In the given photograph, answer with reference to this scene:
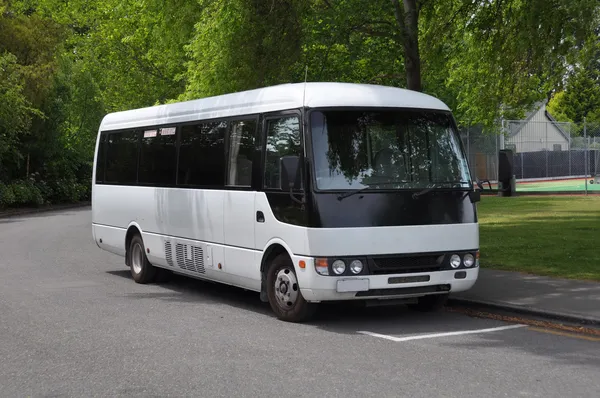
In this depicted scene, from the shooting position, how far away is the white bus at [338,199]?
10031 millimetres

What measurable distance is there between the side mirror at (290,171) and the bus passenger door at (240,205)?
1.07 meters

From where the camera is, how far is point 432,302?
1114cm

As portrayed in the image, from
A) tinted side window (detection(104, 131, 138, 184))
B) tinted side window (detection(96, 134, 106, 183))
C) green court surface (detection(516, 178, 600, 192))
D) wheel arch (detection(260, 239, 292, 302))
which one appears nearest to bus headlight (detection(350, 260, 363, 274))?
wheel arch (detection(260, 239, 292, 302))

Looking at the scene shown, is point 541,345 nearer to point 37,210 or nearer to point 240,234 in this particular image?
point 240,234

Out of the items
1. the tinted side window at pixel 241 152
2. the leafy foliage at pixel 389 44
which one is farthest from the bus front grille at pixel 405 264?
the leafy foliage at pixel 389 44

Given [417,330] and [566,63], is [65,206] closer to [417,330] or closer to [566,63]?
[566,63]

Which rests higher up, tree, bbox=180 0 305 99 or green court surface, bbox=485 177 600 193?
tree, bbox=180 0 305 99

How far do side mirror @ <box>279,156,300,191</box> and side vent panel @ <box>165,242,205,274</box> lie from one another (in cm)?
273

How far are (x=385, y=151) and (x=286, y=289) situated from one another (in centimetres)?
187

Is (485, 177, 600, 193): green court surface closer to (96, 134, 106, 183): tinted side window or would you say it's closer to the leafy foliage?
the leafy foliage

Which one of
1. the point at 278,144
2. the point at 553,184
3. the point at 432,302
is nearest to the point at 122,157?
the point at 278,144

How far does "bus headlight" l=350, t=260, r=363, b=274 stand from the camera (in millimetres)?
9969

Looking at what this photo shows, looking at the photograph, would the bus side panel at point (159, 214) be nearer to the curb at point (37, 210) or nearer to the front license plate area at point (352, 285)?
the front license plate area at point (352, 285)

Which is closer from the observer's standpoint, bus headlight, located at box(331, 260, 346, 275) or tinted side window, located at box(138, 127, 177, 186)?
bus headlight, located at box(331, 260, 346, 275)
